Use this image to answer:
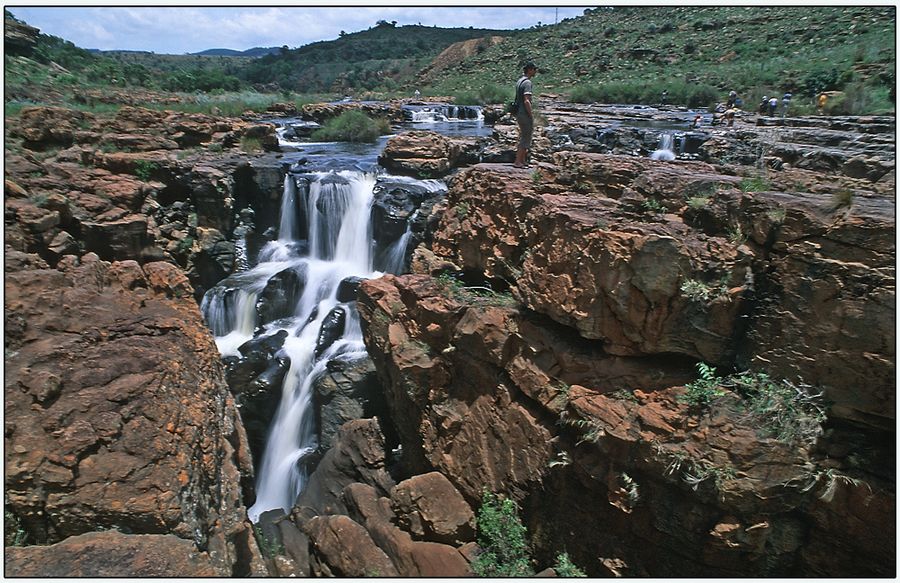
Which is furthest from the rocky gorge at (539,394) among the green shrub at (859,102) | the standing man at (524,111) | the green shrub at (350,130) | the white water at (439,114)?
the white water at (439,114)

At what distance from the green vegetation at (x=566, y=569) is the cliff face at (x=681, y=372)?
14 centimetres

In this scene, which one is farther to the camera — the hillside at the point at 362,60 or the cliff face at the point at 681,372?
the hillside at the point at 362,60

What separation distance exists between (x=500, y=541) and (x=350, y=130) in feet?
54.8

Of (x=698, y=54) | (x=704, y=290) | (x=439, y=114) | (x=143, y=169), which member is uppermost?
(x=698, y=54)

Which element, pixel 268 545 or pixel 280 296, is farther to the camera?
pixel 280 296

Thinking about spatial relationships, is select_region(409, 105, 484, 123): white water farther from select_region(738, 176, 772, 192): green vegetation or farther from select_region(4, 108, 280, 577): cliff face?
select_region(738, 176, 772, 192): green vegetation

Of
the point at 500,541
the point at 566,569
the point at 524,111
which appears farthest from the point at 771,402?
the point at 524,111

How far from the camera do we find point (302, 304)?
10.7 m

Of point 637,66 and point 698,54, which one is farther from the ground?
point 698,54

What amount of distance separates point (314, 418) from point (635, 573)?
576cm

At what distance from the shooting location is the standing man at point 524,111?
757 cm

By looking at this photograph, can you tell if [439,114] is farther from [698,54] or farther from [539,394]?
[539,394]

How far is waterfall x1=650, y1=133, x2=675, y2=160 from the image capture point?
13820mm

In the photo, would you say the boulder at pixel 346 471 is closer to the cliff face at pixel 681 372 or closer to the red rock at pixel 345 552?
the red rock at pixel 345 552
